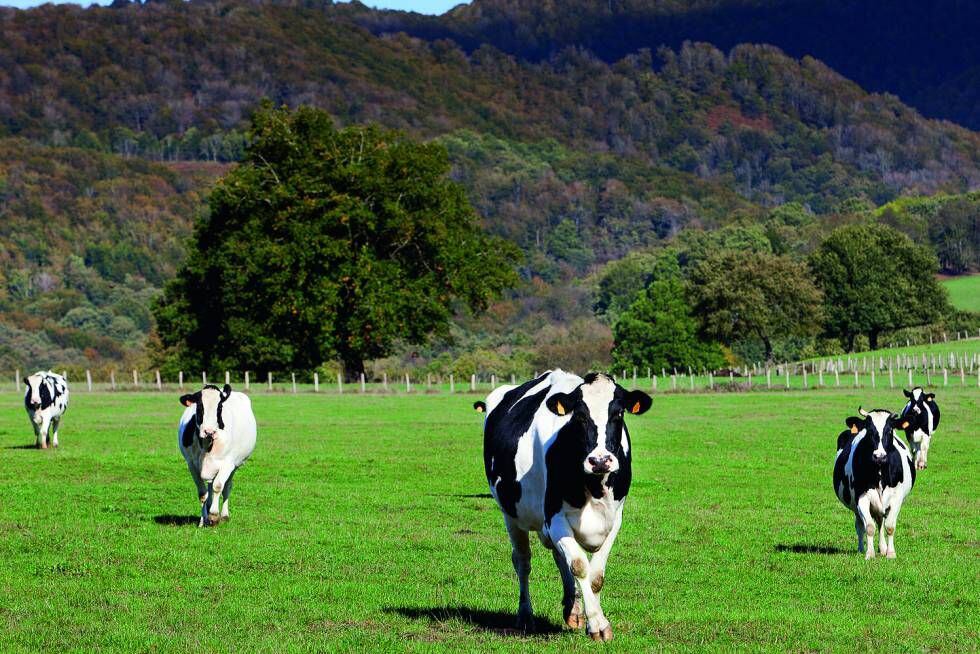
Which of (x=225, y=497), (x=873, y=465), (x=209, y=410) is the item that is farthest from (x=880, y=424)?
(x=225, y=497)

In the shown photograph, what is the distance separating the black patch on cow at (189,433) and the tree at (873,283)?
108 meters

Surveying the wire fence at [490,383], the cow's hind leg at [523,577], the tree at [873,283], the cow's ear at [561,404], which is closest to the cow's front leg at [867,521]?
the cow's hind leg at [523,577]

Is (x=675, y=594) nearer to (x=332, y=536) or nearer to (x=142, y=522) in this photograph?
(x=332, y=536)

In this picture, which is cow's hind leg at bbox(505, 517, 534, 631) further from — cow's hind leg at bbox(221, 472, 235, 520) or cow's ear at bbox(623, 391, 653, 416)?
cow's hind leg at bbox(221, 472, 235, 520)

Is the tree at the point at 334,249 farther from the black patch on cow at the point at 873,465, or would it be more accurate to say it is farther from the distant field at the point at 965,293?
the distant field at the point at 965,293

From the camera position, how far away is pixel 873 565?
1781 centimetres

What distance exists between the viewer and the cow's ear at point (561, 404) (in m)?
12.4

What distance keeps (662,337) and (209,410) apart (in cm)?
10514

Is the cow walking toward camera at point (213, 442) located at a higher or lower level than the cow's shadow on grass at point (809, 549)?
higher

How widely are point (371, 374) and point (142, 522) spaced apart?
65010mm

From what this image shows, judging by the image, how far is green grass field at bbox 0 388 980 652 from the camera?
43.9 feet

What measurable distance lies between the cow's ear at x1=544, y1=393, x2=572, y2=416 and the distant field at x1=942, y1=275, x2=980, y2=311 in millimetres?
157599

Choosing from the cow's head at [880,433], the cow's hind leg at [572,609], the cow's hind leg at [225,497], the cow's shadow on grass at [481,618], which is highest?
the cow's head at [880,433]

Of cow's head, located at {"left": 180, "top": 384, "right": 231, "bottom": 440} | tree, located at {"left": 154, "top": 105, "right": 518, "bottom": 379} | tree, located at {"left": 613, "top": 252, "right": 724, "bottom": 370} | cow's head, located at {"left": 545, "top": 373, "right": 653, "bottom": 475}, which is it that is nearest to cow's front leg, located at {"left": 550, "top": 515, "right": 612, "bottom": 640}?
cow's head, located at {"left": 545, "top": 373, "right": 653, "bottom": 475}
